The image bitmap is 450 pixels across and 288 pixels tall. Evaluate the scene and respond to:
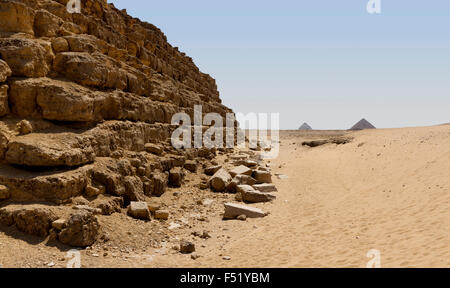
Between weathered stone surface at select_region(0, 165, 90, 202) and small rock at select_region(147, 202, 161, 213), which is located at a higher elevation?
weathered stone surface at select_region(0, 165, 90, 202)

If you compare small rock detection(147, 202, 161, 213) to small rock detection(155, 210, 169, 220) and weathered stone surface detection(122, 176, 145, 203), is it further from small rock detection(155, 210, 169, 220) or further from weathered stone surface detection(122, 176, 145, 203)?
weathered stone surface detection(122, 176, 145, 203)

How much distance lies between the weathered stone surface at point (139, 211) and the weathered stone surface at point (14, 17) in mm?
5457

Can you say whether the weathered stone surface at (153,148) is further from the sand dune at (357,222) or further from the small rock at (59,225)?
the small rock at (59,225)

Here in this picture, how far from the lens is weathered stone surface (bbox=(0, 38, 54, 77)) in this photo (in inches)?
262

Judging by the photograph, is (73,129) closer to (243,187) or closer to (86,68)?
(86,68)

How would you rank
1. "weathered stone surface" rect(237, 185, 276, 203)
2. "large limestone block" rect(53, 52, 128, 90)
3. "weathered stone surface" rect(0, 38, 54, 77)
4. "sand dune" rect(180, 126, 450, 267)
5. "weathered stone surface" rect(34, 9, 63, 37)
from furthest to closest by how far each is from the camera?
"weathered stone surface" rect(237, 185, 276, 203) → "large limestone block" rect(53, 52, 128, 90) → "weathered stone surface" rect(34, 9, 63, 37) → "weathered stone surface" rect(0, 38, 54, 77) → "sand dune" rect(180, 126, 450, 267)

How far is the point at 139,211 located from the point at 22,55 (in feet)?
16.0

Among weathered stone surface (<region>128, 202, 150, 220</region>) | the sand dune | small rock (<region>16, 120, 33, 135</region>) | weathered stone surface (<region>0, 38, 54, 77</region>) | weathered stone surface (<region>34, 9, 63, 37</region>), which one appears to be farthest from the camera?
weathered stone surface (<region>34, 9, 63, 37</region>)

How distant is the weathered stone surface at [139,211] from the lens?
7309 mm

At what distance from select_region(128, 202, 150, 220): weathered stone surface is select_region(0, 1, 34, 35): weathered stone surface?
546 centimetres

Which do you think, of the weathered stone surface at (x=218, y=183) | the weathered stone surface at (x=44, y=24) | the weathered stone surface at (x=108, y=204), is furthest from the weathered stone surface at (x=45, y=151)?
the weathered stone surface at (x=218, y=183)

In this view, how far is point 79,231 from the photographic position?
18.4 ft

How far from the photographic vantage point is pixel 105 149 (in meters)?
8.00

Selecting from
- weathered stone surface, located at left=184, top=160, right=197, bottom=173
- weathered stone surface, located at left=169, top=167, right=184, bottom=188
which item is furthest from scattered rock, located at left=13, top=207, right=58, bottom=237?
weathered stone surface, located at left=184, top=160, right=197, bottom=173
